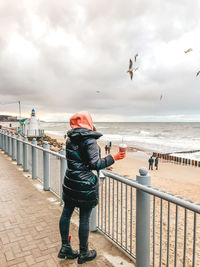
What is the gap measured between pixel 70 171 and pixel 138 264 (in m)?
1.43

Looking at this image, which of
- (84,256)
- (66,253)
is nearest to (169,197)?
(84,256)

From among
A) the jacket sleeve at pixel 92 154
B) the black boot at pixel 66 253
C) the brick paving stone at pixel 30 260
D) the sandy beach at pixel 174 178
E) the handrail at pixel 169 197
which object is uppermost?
the jacket sleeve at pixel 92 154

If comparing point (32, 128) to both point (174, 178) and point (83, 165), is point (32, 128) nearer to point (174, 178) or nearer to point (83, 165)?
point (174, 178)

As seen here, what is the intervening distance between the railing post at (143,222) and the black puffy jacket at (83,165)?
1.50 ft

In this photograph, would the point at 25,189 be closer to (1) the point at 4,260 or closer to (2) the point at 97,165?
(1) the point at 4,260

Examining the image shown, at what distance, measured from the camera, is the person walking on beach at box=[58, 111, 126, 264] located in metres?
2.27

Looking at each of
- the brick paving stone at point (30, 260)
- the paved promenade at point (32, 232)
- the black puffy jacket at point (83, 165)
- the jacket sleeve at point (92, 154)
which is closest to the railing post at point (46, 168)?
the paved promenade at point (32, 232)

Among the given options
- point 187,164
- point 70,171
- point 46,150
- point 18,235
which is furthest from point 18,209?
point 187,164

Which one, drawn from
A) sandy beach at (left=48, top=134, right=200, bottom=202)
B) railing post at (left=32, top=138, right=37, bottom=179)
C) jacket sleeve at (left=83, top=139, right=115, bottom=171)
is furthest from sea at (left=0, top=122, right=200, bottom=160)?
sandy beach at (left=48, top=134, right=200, bottom=202)

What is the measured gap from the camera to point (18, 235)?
11.0 ft

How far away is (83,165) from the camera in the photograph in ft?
7.86

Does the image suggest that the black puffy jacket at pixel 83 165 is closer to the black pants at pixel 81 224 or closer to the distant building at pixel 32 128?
the black pants at pixel 81 224

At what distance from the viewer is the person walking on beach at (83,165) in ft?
7.45

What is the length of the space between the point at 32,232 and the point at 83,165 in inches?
74.2
